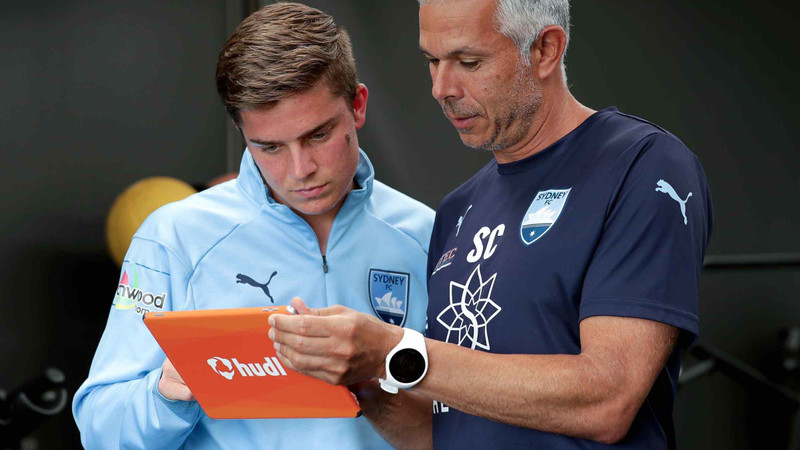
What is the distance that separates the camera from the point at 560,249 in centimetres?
128

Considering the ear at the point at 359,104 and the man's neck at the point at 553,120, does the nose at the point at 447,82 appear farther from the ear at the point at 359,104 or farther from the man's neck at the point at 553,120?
the ear at the point at 359,104

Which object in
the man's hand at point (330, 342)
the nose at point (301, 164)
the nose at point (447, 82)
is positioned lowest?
the man's hand at point (330, 342)

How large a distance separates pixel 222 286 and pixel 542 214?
22.9 inches

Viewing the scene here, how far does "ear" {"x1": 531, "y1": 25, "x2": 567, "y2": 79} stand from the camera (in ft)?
4.65

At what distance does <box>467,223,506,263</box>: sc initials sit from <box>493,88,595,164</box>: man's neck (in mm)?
147

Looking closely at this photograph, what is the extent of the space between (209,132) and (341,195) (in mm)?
1725

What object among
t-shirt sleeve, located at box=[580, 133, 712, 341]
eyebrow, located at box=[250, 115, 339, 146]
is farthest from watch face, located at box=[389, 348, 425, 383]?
eyebrow, located at box=[250, 115, 339, 146]

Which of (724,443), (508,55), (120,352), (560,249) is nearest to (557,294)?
(560,249)

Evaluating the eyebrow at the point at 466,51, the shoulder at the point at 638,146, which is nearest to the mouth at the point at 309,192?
the eyebrow at the point at 466,51

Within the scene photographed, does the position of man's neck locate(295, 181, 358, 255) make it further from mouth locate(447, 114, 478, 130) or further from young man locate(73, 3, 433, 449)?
mouth locate(447, 114, 478, 130)

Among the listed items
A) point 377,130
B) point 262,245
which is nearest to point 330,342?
point 262,245

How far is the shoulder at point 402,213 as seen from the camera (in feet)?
5.55

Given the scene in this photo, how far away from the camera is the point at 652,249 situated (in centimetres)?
119

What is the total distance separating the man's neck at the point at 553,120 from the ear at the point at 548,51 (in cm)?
5
